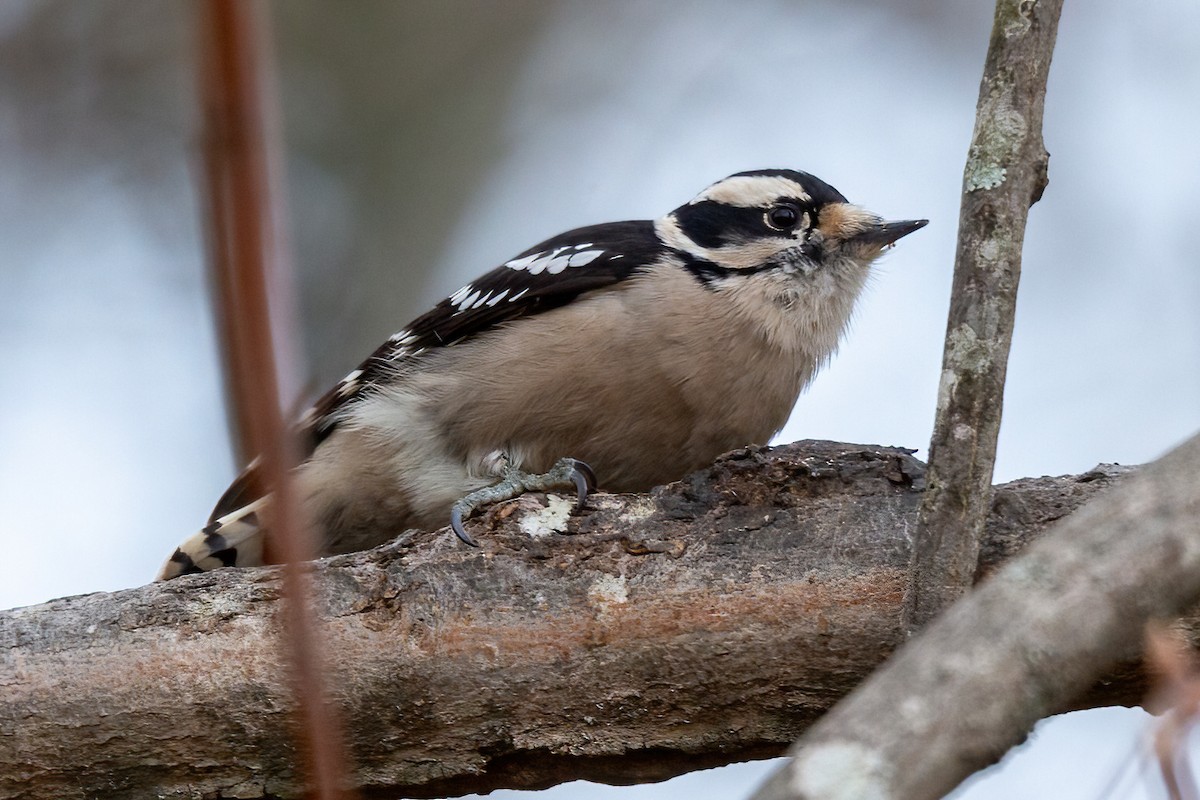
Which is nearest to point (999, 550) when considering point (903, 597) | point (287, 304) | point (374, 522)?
point (903, 597)

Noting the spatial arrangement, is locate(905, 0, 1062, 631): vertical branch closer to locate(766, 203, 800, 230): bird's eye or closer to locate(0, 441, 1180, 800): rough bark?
locate(0, 441, 1180, 800): rough bark

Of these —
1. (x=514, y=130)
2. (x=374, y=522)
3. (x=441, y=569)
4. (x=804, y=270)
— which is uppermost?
(x=514, y=130)

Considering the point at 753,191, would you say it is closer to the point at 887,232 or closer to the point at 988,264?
the point at 887,232

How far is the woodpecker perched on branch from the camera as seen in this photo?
3.77 meters

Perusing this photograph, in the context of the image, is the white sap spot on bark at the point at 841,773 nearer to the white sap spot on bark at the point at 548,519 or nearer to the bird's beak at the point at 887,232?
the white sap spot on bark at the point at 548,519

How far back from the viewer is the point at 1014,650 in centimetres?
155

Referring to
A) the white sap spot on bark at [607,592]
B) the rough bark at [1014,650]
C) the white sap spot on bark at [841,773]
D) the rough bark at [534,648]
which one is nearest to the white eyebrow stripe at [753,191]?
the rough bark at [534,648]

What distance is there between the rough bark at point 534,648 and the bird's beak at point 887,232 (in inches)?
45.6

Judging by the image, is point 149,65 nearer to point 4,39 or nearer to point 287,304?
point 4,39

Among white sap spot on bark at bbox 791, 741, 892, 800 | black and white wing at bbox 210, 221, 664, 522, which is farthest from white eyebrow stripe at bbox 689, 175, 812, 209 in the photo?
white sap spot on bark at bbox 791, 741, 892, 800

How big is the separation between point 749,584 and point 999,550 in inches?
20.7

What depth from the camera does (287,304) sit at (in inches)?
33.6

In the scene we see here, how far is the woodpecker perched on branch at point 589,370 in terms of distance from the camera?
377cm

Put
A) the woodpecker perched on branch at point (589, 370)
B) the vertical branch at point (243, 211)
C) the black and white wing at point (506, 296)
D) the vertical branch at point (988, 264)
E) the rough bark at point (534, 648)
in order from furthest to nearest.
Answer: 1. the black and white wing at point (506, 296)
2. the woodpecker perched on branch at point (589, 370)
3. the rough bark at point (534, 648)
4. the vertical branch at point (988, 264)
5. the vertical branch at point (243, 211)
